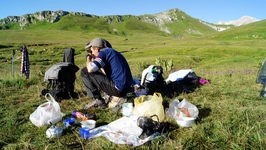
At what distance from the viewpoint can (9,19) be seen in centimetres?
19825

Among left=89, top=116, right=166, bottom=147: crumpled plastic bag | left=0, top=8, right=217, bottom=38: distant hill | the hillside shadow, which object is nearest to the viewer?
left=89, top=116, right=166, bottom=147: crumpled plastic bag

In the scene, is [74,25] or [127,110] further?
[74,25]

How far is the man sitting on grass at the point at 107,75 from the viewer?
3.98 metres

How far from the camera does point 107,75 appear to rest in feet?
14.2

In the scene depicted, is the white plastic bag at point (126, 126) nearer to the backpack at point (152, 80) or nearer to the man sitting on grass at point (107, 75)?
the man sitting on grass at point (107, 75)

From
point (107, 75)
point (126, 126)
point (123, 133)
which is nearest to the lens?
point (123, 133)

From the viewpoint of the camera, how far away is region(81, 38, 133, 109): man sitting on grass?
13.1ft

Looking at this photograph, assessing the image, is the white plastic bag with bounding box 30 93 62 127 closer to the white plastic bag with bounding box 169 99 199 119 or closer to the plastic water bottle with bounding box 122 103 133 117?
the plastic water bottle with bounding box 122 103 133 117

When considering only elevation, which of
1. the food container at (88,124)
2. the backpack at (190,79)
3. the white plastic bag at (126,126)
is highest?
the backpack at (190,79)

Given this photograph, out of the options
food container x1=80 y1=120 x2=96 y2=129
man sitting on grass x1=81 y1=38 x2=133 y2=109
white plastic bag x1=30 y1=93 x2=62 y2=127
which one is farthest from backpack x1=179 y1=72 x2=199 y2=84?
white plastic bag x1=30 y1=93 x2=62 y2=127

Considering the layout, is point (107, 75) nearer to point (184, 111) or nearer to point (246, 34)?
point (184, 111)

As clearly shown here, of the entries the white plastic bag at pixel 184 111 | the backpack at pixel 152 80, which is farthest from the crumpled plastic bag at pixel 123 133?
the backpack at pixel 152 80

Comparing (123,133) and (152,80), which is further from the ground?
(152,80)

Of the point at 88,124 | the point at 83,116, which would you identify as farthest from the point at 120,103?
the point at 88,124
